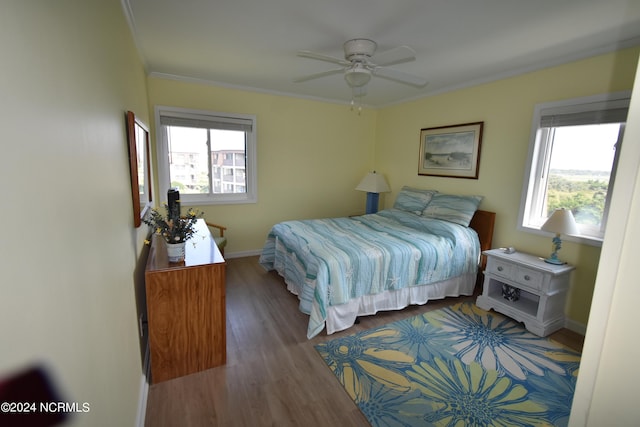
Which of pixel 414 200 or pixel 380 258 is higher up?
pixel 414 200

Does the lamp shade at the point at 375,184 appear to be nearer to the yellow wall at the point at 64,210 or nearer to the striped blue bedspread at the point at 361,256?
the striped blue bedspread at the point at 361,256

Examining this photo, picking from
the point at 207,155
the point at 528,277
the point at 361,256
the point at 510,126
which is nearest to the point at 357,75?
the point at 361,256

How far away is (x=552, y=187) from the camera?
2896 mm

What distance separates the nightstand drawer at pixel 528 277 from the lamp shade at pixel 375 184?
2215mm

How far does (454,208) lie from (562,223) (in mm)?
1094

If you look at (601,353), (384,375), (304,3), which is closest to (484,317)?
(384,375)

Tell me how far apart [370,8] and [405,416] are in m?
2.61

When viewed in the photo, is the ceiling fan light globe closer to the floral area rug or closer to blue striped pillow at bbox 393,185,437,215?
blue striped pillow at bbox 393,185,437,215

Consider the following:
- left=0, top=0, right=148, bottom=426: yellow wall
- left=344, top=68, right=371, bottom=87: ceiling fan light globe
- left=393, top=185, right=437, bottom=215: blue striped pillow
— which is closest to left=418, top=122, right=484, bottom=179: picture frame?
left=393, top=185, right=437, bottom=215: blue striped pillow

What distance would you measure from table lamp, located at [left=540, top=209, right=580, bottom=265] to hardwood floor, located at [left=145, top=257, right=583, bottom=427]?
0.74 metres

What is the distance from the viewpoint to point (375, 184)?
14.8ft

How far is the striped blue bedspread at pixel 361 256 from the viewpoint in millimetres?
2443

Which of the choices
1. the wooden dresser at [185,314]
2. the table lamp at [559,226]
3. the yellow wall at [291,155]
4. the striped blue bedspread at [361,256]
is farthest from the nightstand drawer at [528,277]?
the yellow wall at [291,155]

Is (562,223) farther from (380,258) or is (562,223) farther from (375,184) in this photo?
(375,184)
